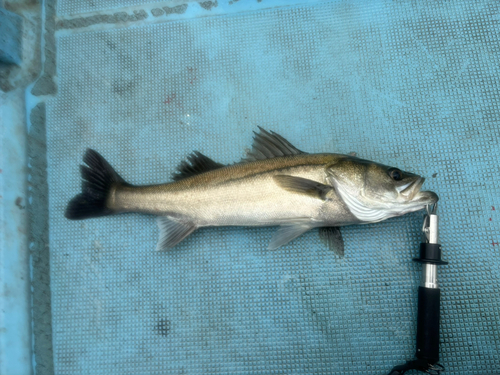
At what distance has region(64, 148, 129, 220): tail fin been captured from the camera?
2.24m

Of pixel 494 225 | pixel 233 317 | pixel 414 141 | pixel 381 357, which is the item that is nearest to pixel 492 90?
pixel 414 141

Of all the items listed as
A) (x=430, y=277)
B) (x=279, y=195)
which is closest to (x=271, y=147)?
(x=279, y=195)

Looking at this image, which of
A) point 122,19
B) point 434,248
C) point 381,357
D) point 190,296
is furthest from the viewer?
point 122,19

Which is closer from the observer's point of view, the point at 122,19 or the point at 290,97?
the point at 290,97

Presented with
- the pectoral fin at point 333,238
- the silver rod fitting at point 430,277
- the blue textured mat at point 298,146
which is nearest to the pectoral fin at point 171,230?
the blue textured mat at point 298,146

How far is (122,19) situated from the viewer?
267 centimetres

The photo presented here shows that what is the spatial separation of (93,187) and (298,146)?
1.47 m

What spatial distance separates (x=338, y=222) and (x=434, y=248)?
0.58m

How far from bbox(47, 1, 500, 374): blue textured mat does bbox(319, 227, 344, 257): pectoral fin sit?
0.28ft

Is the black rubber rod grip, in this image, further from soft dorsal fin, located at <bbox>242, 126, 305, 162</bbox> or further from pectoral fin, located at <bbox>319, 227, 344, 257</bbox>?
soft dorsal fin, located at <bbox>242, 126, 305, 162</bbox>

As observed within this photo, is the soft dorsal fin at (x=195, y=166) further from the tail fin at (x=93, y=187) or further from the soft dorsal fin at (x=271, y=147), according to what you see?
the tail fin at (x=93, y=187)

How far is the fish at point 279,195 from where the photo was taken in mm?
1919

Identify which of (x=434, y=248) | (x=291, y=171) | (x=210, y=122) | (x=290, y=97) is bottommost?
(x=434, y=248)

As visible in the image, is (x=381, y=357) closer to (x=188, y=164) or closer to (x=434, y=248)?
(x=434, y=248)
